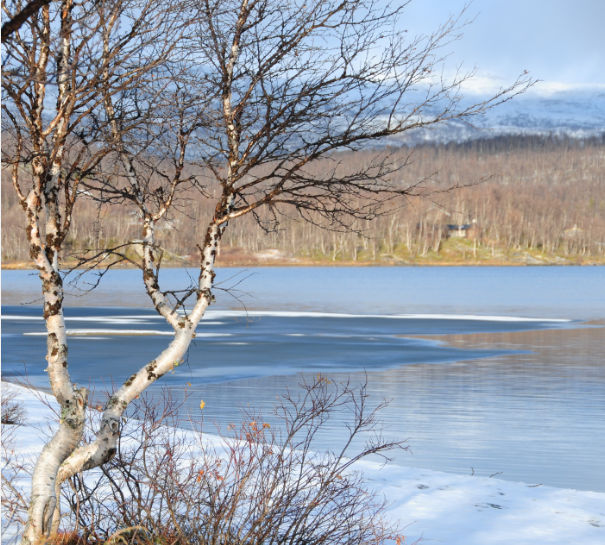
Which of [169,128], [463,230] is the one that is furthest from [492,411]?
[463,230]

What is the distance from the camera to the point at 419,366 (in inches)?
911

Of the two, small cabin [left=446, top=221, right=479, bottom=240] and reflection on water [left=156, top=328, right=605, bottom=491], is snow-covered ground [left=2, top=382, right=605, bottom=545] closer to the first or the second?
reflection on water [left=156, top=328, right=605, bottom=491]

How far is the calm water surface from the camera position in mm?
13430

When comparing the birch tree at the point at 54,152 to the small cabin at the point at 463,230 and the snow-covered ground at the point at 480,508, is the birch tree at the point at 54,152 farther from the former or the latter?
the small cabin at the point at 463,230

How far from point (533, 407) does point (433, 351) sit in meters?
9.81

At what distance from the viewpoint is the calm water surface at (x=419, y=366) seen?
13.4 metres

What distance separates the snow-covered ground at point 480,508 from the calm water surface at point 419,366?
1.25 meters

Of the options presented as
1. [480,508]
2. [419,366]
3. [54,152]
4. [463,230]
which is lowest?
[419,366]

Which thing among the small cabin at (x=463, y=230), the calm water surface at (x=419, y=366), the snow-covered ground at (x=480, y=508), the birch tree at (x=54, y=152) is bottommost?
the calm water surface at (x=419, y=366)

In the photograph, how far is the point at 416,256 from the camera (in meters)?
180

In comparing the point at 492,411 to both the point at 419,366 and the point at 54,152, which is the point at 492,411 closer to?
the point at 419,366

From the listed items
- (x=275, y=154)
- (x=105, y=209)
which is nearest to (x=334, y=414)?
(x=105, y=209)

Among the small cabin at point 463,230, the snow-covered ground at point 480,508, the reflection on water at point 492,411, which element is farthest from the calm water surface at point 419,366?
the small cabin at point 463,230

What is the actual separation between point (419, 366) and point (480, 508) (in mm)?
13662
